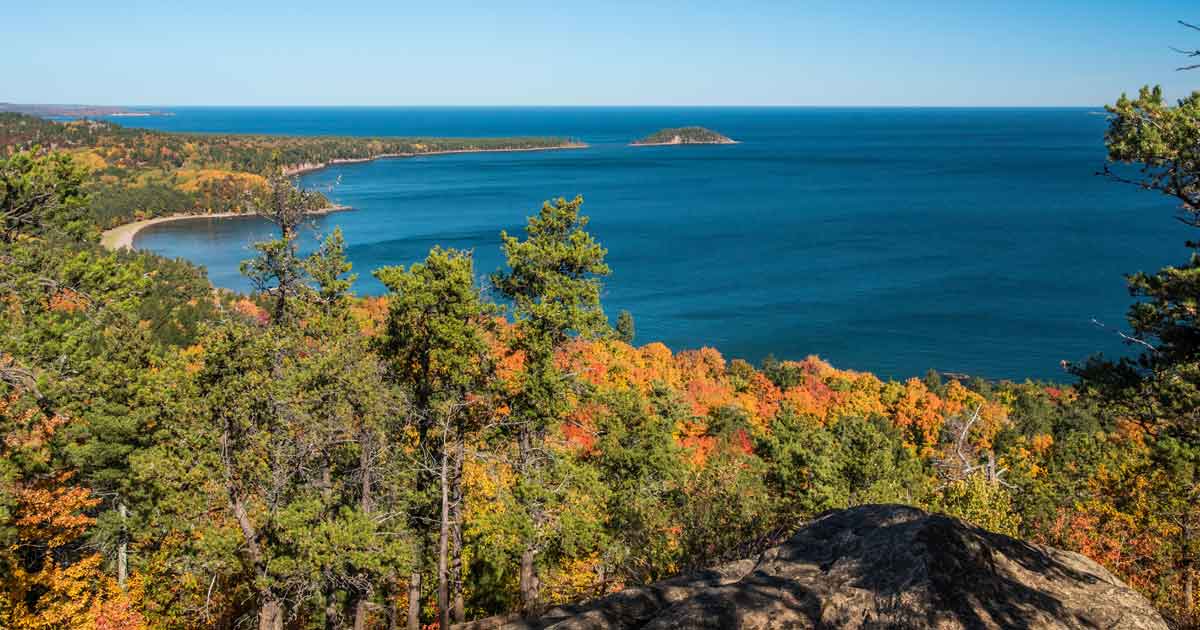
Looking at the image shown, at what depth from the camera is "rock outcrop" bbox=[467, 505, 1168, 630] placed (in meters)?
8.10

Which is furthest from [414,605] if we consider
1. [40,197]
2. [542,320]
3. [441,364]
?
[40,197]

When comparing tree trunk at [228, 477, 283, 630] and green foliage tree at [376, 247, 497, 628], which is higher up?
green foliage tree at [376, 247, 497, 628]

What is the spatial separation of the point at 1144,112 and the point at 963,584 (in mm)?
12415

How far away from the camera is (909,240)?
135 meters

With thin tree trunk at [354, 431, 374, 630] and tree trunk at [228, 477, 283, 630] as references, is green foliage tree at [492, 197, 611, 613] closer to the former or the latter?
thin tree trunk at [354, 431, 374, 630]

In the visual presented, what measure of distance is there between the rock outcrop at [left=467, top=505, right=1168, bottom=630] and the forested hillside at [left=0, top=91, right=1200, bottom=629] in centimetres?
515

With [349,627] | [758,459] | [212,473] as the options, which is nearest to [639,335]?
[758,459]

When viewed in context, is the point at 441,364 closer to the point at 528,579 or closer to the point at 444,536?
the point at 444,536

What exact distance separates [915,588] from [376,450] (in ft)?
45.5

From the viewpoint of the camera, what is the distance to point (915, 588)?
8.20m

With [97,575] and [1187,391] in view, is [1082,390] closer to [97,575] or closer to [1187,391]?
[1187,391]

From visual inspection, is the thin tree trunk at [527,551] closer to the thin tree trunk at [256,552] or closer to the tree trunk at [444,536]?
the tree trunk at [444,536]

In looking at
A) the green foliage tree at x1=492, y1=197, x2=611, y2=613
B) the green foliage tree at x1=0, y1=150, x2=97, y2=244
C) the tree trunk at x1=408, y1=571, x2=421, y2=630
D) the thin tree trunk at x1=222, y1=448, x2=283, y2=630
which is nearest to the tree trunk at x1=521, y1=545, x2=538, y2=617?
the green foliage tree at x1=492, y1=197, x2=611, y2=613

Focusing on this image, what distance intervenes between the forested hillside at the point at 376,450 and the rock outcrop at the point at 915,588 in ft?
16.9
